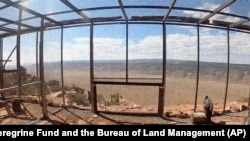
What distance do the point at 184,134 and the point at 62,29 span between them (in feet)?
25.0

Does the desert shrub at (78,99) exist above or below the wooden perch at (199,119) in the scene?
below

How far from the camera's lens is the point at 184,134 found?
5.15 metres

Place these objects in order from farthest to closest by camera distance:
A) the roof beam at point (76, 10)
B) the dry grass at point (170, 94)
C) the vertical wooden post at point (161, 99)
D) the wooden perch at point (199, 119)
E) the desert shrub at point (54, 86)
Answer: the dry grass at point (170, 94), the desert shrub at point (54, 86), the vertical wooden post at point (161, 99), the wooden perch at point (199, 119), the roof beam at point (76, 10)

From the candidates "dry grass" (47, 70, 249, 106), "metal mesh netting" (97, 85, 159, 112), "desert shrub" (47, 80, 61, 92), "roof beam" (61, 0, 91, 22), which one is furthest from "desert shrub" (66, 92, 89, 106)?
"desert shrub" (47, 80, 61, 92)

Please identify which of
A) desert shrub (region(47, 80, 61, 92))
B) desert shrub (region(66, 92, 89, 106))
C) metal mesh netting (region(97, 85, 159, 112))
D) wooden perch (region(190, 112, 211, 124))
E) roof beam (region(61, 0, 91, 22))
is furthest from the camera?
desert shrub (region(47, 80, 61, 92))

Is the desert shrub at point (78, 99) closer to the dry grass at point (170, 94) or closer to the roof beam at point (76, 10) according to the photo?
the dry grass at point (170, 94)

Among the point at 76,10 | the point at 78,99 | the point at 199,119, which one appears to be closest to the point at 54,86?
the point at 78,99

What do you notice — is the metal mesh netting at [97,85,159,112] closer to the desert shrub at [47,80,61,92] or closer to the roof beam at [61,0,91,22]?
the desert shrub at [47,80,61,92]

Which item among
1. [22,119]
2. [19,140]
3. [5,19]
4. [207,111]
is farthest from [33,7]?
[207,111]

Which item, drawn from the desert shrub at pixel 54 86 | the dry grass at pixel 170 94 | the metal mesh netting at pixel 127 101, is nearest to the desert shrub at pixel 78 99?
the metal mesh netting at pixel 127 101

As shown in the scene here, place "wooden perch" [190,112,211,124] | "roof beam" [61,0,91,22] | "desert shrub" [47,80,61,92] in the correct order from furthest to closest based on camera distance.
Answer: "desert shrub" [47,80,61,92], "wooden perch" [190,112,211,124], "roof beam" [61,0,91,22]

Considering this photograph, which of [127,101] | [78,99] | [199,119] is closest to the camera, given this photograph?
[199,119]

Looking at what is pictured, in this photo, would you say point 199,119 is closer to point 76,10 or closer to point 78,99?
point 76,10

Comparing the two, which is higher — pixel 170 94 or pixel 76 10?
pixel 76 10
